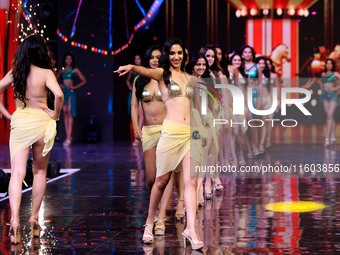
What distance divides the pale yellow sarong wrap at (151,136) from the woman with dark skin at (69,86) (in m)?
9.57

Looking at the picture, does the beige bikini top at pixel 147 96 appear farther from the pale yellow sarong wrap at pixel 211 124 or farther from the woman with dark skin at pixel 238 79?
the woman with dark skin at pixel 238 79

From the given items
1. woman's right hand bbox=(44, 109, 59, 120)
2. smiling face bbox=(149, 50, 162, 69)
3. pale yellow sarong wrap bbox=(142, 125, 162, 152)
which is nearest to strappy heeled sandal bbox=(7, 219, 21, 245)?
woman's right hand bbox=(44, 109, 59, 120)

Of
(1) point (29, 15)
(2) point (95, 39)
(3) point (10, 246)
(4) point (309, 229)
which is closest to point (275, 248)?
(4) point (309, 229)

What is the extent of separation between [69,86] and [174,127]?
10.8m

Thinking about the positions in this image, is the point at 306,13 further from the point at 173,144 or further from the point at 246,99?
the point at 173,144

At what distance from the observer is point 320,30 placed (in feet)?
63.9

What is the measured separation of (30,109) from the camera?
214 inches

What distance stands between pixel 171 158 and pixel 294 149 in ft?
25.3

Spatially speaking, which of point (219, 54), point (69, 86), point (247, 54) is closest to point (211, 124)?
point (219, 54)

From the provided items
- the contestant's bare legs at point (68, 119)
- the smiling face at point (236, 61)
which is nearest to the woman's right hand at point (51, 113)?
the smiling face at point (236, 61)

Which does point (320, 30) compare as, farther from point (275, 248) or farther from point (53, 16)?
point (275, 248)

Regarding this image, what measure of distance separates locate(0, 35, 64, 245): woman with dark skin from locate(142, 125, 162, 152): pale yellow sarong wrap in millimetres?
853

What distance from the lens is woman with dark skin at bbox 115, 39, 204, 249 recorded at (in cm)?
516

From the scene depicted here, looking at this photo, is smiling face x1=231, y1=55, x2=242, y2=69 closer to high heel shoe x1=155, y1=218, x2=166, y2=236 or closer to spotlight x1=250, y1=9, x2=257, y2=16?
high heel shoe x1=155, y1=218, x2=166, y2=236
